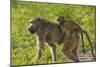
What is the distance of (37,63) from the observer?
93.0 inches

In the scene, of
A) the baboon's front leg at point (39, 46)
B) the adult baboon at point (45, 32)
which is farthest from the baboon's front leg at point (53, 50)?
the baboon's front leg at point (39, 46)

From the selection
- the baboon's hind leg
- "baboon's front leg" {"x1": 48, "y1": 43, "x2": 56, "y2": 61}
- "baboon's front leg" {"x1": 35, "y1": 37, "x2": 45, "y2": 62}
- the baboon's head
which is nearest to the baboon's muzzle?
the baboon's head

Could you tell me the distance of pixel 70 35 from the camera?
2520mm

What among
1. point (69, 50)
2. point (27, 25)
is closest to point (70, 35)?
point (69, 50)

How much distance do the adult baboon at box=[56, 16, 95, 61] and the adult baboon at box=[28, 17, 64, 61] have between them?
0.25 ft

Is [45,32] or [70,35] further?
[70,35]

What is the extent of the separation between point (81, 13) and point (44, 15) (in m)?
0.52

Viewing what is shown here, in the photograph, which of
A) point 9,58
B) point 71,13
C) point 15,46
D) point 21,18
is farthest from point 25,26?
point 71,13

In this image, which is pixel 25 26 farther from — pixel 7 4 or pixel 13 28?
pixel 7 4

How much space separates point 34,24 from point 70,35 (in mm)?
491

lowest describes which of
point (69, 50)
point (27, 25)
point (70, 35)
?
point (69, 50)

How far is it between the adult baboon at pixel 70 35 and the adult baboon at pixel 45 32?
0.07 meters

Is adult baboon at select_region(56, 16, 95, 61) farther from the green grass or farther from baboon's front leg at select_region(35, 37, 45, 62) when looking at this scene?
baboon's front leg at select_region(35, 37, 45, 62)

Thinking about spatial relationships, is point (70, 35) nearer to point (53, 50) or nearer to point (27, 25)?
point (53, 50)
